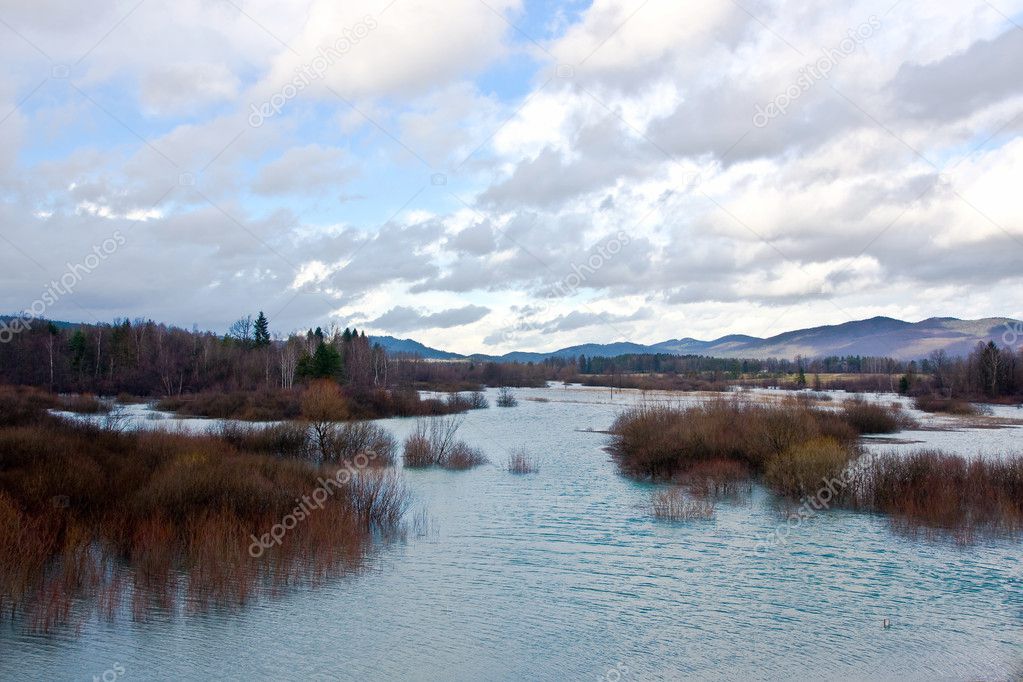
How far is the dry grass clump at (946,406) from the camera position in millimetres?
60312

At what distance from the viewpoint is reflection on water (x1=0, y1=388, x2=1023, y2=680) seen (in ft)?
34.6

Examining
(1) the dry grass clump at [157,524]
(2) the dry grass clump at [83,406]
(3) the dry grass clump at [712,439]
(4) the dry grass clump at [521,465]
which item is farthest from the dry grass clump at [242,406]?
(1) the dry grass clump at [157,524]

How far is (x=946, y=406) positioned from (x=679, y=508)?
5534cm

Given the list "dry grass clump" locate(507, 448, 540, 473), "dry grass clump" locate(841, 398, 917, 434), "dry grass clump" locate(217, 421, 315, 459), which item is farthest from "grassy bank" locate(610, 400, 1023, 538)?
"dry grass clump" locate(217, 421, 315, 459)

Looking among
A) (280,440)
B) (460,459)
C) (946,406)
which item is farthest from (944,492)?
(946,406)

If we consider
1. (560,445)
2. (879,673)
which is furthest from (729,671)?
(560,445)

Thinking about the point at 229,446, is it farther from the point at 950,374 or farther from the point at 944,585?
the point at 950,374

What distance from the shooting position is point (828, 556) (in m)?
17.4

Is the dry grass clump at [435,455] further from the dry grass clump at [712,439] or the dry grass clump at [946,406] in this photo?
the dry grass clump at [946,406]

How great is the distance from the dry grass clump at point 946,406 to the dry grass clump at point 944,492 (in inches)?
1686

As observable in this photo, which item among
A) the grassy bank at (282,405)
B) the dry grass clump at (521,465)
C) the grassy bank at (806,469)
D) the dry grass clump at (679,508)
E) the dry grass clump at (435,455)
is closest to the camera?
the grassy bank at (806,469)

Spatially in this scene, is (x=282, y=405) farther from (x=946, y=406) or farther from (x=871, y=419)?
(x=946, y=406)

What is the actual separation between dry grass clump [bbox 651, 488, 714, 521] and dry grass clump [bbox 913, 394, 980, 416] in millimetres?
49437

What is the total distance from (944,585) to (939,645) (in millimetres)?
A: 3934
